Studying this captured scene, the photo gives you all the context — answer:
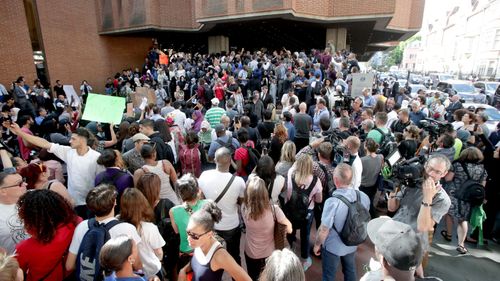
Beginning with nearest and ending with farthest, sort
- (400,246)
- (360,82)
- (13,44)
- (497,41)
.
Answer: (400,246)
(360,82)
(13,44)
(497,41)

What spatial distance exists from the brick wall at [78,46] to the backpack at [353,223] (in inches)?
785

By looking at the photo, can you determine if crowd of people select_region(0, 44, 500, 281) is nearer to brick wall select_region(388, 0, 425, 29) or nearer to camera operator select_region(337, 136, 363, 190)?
camera operator select_region(337, 136, 363, 190)

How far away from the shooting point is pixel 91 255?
217cm

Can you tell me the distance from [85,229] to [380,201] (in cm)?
527

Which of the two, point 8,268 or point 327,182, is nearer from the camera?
point 8,268

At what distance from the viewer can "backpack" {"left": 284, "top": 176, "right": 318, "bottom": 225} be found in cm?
346

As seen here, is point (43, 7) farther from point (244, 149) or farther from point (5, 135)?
point (244, 149)

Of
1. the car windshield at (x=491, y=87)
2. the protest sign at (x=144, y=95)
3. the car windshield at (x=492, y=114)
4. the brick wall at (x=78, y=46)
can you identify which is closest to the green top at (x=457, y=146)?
the car windshield at (x=492, y=114)

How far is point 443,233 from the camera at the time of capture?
4.66 m

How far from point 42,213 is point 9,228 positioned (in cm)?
56

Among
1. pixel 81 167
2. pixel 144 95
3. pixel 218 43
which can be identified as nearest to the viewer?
pixel 81 167

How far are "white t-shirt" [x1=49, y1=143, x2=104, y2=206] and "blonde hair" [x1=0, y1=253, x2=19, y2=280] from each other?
6.19 ft

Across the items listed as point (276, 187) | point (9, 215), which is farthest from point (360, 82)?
point (9, 215)

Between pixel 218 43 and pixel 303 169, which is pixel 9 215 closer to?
pixel 303 169
